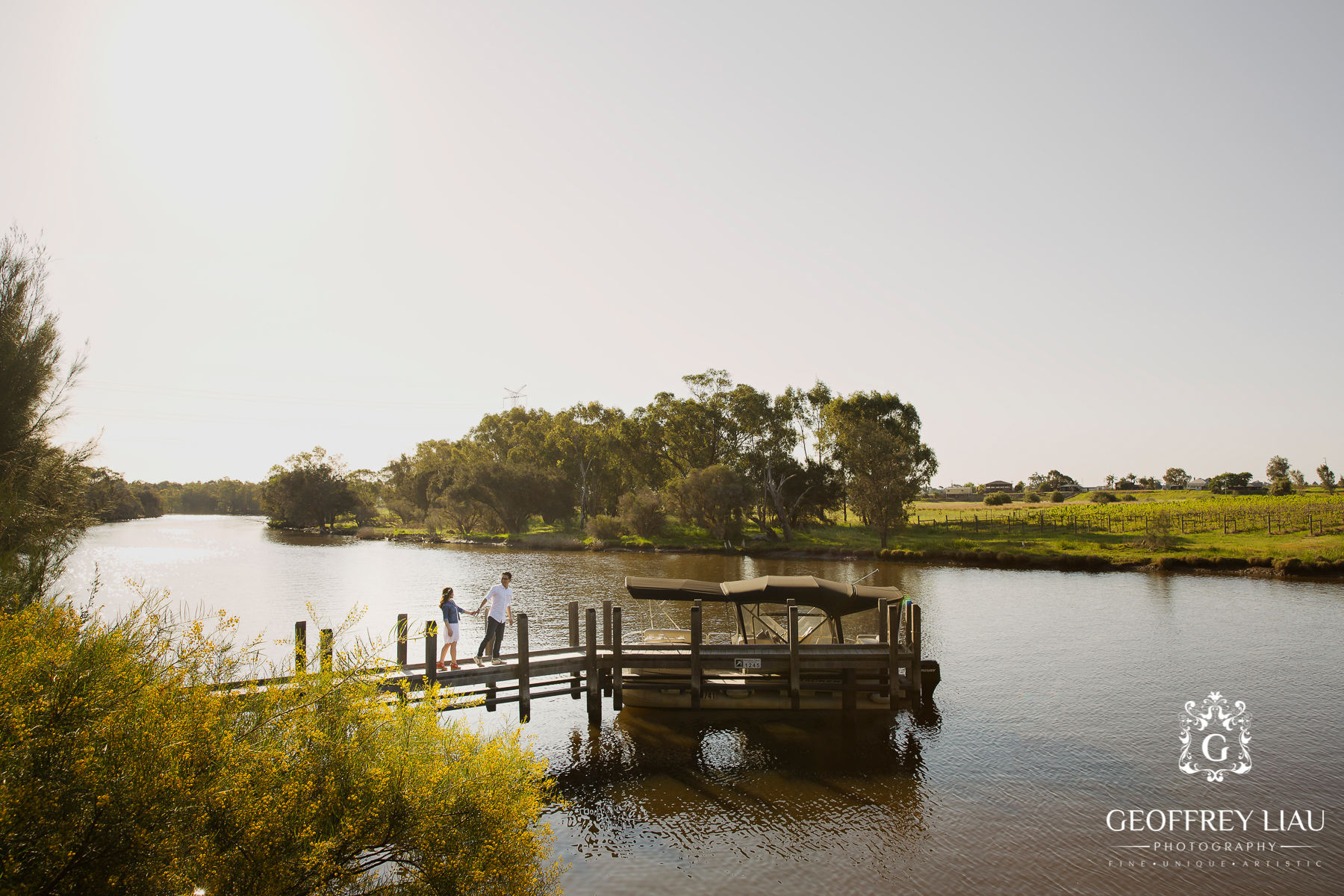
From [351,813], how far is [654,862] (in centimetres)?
611

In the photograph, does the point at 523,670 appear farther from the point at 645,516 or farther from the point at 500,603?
the point at 645,516

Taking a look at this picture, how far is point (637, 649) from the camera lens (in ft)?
62.5

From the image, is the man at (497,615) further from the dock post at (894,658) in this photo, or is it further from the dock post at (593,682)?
the dock post at (894,658)

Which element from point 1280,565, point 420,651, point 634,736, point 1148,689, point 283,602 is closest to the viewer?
point 634,736

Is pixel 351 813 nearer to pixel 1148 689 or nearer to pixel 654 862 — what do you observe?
pixel 654 862

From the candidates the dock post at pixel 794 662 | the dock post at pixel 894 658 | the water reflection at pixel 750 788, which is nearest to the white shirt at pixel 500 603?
the water reflection at pixel 750 788

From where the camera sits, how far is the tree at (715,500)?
227 ft

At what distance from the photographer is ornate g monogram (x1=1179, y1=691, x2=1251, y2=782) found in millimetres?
16391

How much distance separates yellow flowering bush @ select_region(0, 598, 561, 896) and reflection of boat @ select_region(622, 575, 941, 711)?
8943mm

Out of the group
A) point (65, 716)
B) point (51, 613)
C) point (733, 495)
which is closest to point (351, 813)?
point (65, 716)

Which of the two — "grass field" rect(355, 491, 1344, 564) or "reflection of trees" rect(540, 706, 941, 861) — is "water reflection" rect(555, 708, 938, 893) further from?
"grass field" rect(355, 491, 1344, 564)

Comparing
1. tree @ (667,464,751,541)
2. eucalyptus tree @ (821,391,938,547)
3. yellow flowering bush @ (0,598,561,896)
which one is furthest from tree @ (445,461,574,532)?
yellow flowering bush @ (0,598,561,896)

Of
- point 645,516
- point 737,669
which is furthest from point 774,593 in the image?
point 645,516

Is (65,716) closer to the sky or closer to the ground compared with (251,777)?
closer to the sky
